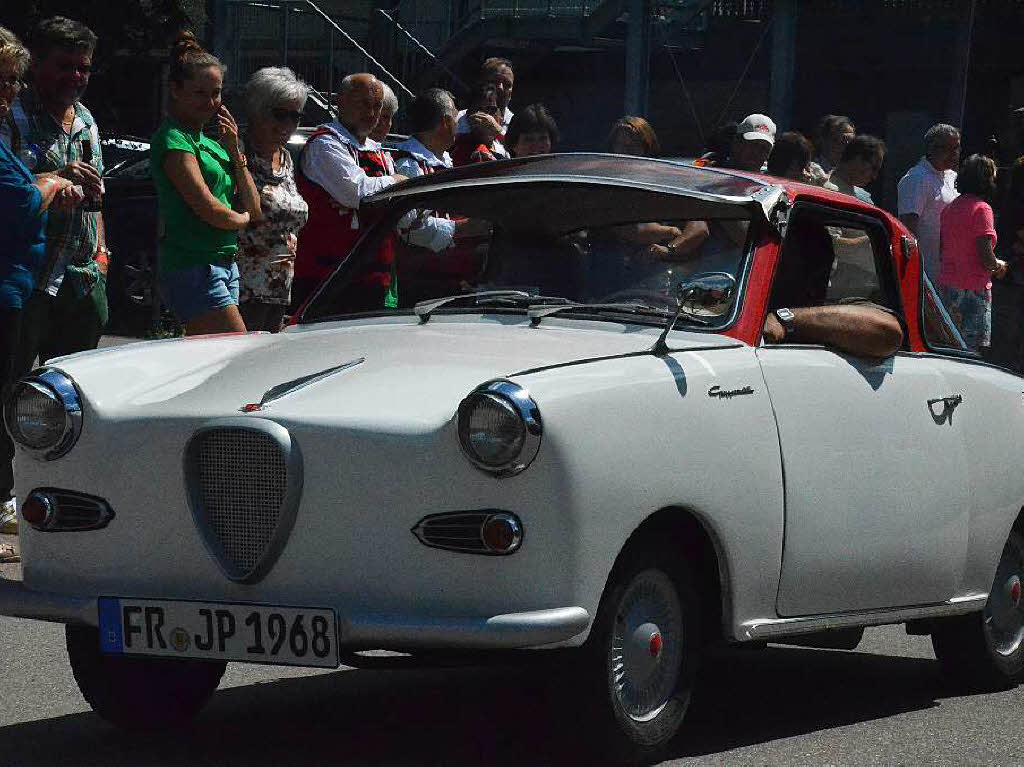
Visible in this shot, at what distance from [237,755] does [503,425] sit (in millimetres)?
1261

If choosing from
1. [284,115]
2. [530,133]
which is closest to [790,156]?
[530,133]

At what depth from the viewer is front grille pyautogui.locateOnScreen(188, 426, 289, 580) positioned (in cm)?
501

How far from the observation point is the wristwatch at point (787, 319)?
6.06 m

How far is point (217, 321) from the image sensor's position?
8.45m

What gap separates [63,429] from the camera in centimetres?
530

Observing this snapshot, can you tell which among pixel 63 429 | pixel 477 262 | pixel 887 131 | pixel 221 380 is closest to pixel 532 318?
pixel 477 262

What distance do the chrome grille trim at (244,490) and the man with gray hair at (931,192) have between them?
27.5ft

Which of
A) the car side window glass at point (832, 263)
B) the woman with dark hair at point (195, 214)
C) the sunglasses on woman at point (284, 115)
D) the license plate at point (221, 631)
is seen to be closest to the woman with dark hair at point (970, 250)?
the sunglasses on woman at point (284, 115)

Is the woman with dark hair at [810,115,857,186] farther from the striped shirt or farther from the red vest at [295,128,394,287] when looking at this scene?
the striped shirt

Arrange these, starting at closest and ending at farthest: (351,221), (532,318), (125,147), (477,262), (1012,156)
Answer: (532,318)
(477,262)
(351,221)
(1012,156)
(125,147)

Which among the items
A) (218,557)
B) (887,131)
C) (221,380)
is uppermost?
(221,380)

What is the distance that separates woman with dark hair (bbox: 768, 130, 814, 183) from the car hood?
4.89 m

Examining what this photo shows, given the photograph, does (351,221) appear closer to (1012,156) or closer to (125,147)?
(1012,156)

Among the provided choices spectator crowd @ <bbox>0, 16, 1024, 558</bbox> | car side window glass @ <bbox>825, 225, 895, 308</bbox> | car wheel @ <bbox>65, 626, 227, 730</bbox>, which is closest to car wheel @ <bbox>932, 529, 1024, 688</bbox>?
car side window glass @ <bbox>825, 225, 895, 308</bbox>
